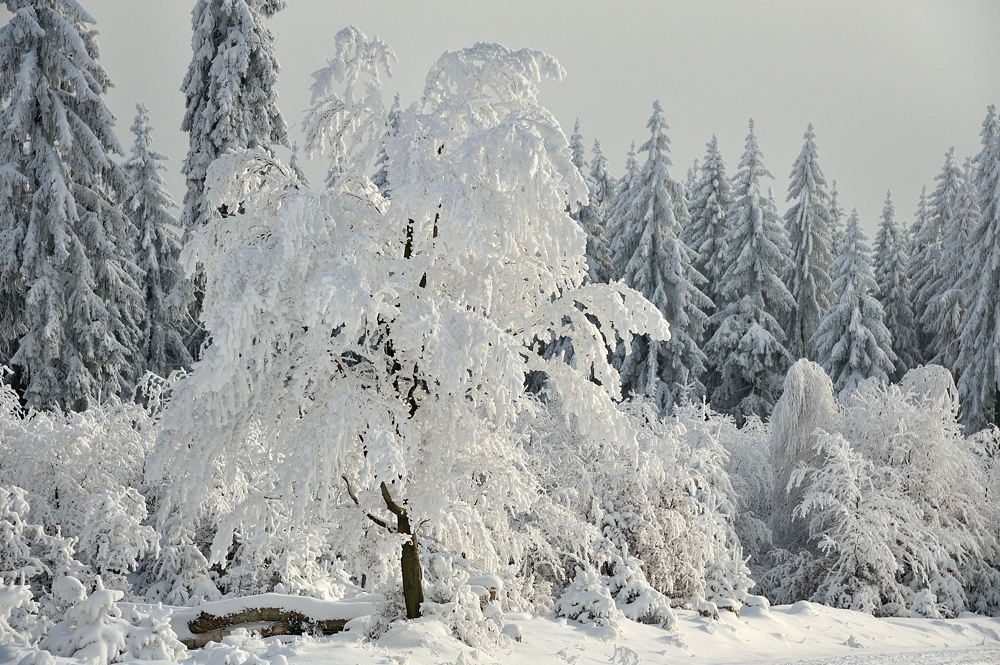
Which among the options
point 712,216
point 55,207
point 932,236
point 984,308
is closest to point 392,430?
point 55,207

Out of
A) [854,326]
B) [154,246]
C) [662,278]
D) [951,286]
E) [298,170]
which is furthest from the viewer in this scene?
[662,278]

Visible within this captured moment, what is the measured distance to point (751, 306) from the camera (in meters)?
27.1

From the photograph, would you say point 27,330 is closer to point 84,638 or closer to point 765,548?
point 84,638

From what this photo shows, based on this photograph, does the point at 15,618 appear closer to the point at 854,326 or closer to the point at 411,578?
the point at 411,578

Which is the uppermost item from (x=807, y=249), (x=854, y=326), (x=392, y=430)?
(x=807, y=249)

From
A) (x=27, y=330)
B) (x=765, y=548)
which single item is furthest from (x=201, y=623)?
(x=27, y=330)

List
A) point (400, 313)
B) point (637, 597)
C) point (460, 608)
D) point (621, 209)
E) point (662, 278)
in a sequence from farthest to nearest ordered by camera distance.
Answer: point (621, 209), point (662, 278), point (637, 597), point (460, 608), point (400, 313)

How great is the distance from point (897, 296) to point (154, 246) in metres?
25.9

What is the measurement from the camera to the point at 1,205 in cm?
1780

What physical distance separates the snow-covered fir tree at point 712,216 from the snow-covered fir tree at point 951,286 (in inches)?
278

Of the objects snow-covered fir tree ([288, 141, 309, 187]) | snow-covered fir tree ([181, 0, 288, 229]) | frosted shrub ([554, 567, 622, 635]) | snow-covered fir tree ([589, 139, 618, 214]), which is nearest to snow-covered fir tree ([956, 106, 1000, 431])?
snow-covered fir tree ([589, 139, 618, 214])

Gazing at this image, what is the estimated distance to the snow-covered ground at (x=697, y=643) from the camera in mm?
6863

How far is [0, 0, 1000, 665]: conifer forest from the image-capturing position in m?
5.91

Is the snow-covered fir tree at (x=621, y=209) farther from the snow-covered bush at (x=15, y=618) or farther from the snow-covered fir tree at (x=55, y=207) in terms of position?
the snow-covered bush at (x=15, y=618)
